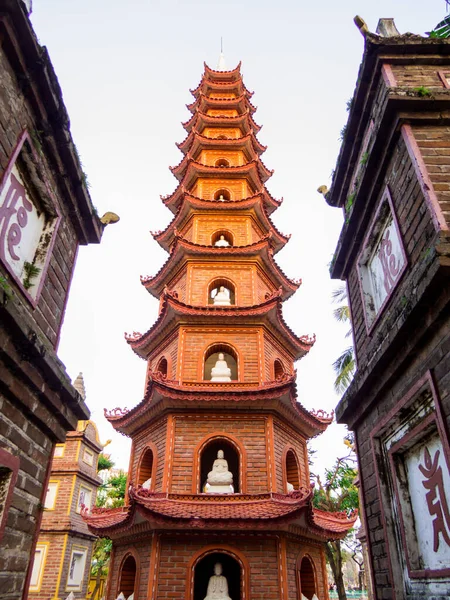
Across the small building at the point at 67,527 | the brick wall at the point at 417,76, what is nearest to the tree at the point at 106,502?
the small building at the point at 67,527

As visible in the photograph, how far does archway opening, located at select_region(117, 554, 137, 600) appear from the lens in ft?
38.9

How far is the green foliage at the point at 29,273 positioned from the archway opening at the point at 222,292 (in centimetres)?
988

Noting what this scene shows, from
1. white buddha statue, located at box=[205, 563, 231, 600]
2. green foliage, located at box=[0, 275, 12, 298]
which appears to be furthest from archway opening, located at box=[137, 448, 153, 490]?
green foliage, located at box=[0, 275, 12, 298]

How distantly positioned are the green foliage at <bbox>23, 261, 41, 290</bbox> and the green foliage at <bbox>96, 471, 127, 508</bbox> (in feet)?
87.0

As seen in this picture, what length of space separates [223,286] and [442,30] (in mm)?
10600

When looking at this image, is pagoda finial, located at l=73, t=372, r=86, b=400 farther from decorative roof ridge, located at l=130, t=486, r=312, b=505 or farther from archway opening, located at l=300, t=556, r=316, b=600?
archway opening, located at l=300, t=556, r=316, b=600

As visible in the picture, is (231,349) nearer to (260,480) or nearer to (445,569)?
(260,480)

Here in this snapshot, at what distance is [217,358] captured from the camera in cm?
1518

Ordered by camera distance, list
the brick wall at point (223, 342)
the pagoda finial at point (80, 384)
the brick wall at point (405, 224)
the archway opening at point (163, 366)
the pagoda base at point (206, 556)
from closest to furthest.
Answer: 1. the brick wall at point (405, 224)
2. the pagoda base at point (206, 556)
3. the brick wall at point (223, 342)
4. the archway opening at point (163, 366)
5. the pagoda finial at point (80, 384)

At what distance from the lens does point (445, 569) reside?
4227mm

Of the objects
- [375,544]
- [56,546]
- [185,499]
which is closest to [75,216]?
[375,544]

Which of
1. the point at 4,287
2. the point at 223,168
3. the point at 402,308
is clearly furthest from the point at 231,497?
the point at 223,168

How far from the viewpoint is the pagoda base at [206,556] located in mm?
10516

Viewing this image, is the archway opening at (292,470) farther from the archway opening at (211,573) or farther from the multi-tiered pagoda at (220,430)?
the archway opening at (211,573)
